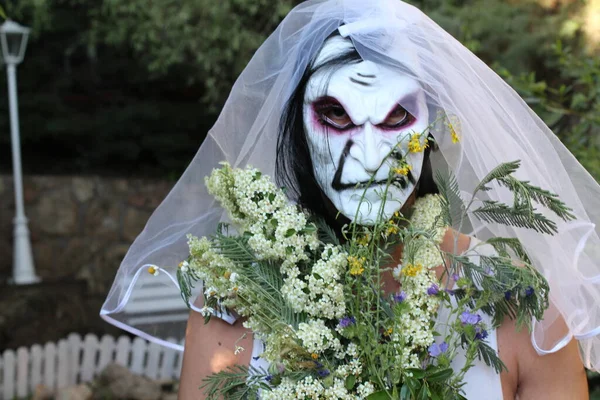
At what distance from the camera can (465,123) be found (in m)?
1.72

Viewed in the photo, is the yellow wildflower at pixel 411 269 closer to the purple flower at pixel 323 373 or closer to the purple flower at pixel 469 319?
the purple flower at pixel 469 319

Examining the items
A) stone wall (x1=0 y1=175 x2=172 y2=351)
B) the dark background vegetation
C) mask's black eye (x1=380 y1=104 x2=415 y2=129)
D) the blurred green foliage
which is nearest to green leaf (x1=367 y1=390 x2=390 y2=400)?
mask's black eye (x1=380 y1=104 x2=415 y2=129)

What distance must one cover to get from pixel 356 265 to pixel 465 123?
425 millimetres

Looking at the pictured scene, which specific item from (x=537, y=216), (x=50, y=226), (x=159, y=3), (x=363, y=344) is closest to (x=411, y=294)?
(x=363, y=344)

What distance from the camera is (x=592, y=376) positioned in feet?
12.0

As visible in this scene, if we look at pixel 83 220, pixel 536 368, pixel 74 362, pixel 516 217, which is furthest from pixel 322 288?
pixel 83 220

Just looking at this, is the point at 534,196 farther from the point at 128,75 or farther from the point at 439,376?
the point at 128,75

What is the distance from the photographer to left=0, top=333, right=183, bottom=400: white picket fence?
530cm

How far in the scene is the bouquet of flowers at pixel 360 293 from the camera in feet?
5.03

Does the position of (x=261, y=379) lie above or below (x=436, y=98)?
below

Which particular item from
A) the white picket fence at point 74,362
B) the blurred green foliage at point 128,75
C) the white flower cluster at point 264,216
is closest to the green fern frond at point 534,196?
the white flower cluster at point 264,216

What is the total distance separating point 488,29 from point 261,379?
12.6 feet

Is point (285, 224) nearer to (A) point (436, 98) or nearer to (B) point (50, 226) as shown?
(A) point (436, 98)

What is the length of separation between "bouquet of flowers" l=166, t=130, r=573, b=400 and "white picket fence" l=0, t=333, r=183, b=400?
3970 mm
